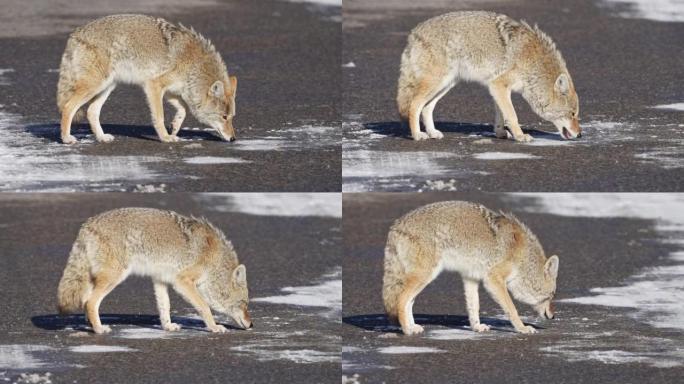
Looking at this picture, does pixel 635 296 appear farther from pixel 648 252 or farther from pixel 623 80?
pixel 623 80

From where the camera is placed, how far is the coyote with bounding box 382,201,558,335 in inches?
523

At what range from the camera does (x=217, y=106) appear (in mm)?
15492

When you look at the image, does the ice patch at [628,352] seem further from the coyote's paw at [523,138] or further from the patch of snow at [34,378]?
the patch of snow at [34,378]

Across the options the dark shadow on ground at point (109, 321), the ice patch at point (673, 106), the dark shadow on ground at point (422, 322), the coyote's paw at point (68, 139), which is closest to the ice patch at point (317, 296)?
the dark shadow on ground at point (422, 322)

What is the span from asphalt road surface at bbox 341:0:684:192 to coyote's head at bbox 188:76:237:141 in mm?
1189

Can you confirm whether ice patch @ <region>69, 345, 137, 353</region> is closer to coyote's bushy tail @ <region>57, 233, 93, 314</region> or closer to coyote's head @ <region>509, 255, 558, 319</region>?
coyote's bushy tail @ <region>57, 233, 93, 314</region>

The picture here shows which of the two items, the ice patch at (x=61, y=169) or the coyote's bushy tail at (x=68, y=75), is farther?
the coyote's bushy tail at (x=68, y=75)

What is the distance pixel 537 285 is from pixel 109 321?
3.74 m

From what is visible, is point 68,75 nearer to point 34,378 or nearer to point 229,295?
point 229,295

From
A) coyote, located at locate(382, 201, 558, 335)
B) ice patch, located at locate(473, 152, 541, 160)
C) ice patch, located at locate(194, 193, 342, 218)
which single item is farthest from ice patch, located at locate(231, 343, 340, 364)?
ice patch, located at locate(194, 193, 342, 218)

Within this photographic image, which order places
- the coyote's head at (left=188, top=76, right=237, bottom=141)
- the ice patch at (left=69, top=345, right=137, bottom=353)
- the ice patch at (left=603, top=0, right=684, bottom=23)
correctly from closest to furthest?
the ice patch at (left=69, top=345, right=137, bottom=353)
the coyote's head at (left=188, top=76, right=237, bottom=141)
the ice patch at (left=603, top=0, right=684, bottom=23)

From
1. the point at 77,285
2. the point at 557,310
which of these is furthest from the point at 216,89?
the point at 557,310

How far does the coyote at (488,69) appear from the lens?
15.1m

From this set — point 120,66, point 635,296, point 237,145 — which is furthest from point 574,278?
point 120,66
